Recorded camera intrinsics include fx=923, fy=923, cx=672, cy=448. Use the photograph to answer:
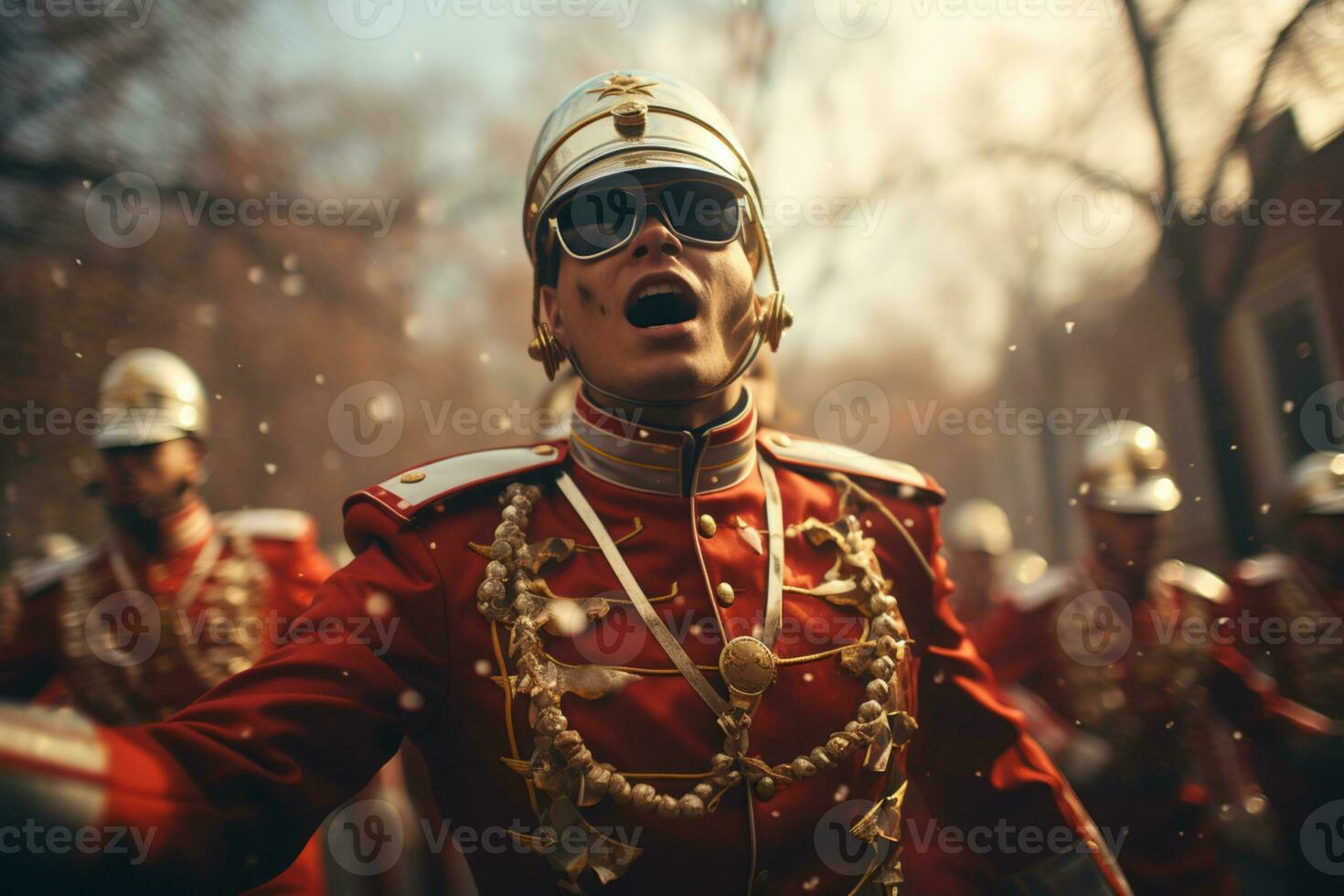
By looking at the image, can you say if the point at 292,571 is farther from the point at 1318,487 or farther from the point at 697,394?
the point at 1318,487

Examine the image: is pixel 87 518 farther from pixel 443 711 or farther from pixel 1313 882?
pixel 1313 882

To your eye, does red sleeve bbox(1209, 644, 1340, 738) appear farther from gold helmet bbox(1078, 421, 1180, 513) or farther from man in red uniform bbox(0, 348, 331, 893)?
man in red uniform bbox(0, 348, 331, 893)

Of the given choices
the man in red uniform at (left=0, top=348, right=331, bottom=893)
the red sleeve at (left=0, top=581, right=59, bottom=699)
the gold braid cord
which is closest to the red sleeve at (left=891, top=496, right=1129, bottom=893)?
the gold braid cord

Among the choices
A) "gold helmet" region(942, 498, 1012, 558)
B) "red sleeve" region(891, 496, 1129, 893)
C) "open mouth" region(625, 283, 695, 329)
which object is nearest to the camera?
"open mouth" region(625, 283, 695, 329)

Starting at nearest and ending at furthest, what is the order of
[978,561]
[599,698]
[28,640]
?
[599,698] → [28,640] → [978,561]

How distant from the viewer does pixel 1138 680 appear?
5082 mm

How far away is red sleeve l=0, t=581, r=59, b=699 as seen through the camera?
13.8 feet

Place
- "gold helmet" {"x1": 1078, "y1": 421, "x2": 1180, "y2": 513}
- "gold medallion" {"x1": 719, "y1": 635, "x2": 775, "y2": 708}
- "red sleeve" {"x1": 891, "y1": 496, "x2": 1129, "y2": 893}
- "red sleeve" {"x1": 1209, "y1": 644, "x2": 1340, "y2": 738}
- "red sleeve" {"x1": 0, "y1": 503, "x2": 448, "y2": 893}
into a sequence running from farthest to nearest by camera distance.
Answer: "gold helmet" {"x1": 1078, "y1": 421, "x2": 1180, "y2": 513}, "red sleeve" {"x1": 1209, "y1": 644, "x2": 1340, "y2": 738}, "red sleeve" {"x1": 891, "y1": 496, "x2": 1129, "y2": 893}, "gold medallion" {"x1": 719, "y1": 635, "x2": 775, "y2": 708}, "red sleeve" {"x1": 0, "y1": 503, "x2": 448, "y2": 893}

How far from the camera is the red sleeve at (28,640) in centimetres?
420

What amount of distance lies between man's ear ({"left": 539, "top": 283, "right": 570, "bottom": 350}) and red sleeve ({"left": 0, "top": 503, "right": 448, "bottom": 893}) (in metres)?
0.65

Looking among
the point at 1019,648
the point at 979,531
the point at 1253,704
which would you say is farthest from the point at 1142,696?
the point at 979,531

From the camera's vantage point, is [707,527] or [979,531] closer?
[707,527]

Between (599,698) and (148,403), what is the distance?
382 cm

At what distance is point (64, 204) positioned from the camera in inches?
419
